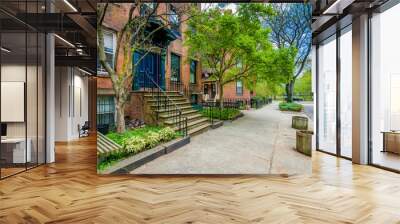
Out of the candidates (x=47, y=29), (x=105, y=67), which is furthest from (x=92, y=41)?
(x=105, y=67)

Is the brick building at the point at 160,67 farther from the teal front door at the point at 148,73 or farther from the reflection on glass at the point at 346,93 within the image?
the reflection on glass at the point at 346,93

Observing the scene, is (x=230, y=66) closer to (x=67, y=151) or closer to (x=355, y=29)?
(x=355, y=29)

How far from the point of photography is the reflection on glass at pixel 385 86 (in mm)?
6230

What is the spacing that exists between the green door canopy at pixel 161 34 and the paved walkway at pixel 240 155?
160cm

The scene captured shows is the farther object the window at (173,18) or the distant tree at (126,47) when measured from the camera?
the window at (173,18)

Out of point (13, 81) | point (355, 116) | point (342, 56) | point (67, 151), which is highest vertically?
point (342, 56)

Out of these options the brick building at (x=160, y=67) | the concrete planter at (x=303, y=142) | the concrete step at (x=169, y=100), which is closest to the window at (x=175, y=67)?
the brick building at (x=160, y=67)

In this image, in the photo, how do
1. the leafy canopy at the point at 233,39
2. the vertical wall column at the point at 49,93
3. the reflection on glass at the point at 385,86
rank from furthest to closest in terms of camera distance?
the vertical wall column at the point at 49,93, the reflection on glass at the point at 385,86, the leafy canopy at the point at 233,39

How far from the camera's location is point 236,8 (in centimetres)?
582

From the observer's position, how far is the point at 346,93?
779cm

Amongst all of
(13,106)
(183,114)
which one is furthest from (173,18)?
(13,106)

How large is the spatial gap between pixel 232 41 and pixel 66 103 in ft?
24.5

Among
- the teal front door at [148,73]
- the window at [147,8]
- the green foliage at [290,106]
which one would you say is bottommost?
the green foliage at [290,106]

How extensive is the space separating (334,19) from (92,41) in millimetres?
5993
